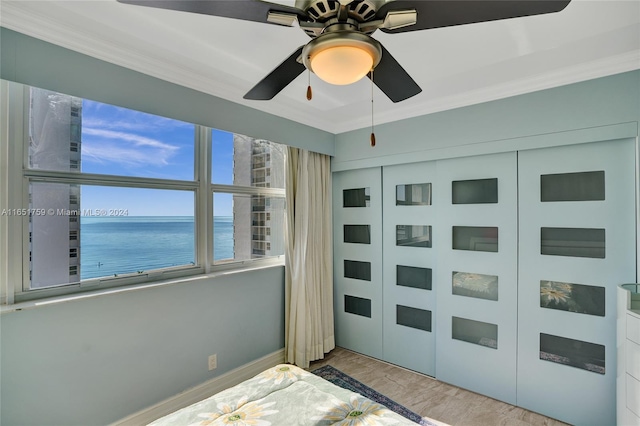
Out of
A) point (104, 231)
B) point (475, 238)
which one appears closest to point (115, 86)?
point (104, 231)

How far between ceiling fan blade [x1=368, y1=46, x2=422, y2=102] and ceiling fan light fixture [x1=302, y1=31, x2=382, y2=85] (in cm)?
18

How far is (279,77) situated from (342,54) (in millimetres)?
490

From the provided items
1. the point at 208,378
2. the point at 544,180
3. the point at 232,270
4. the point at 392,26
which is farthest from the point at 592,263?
the point at 208,378

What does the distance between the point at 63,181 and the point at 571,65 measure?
347 cm

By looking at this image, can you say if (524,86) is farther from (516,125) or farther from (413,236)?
(413,236)

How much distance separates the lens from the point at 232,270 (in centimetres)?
287

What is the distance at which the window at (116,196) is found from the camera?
1.81 meters

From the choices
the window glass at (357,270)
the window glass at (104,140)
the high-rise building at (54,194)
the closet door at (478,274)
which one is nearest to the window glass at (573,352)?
the closet door at (478,274)

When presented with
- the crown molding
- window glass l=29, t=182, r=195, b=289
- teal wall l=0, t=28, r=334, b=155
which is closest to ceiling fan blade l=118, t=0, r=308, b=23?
teal wall l=0, t=28, r=334, b=155

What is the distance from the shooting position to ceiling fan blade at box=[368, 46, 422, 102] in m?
1.38

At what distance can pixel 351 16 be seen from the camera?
1.13 meters

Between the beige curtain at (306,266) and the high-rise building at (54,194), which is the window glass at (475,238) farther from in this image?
the high-rise building at (54,194)

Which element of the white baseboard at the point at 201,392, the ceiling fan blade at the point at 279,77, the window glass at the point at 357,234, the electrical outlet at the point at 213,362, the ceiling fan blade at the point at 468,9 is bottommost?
the white baseboard at the point at 201,392

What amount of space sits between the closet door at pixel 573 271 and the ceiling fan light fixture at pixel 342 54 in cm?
199
